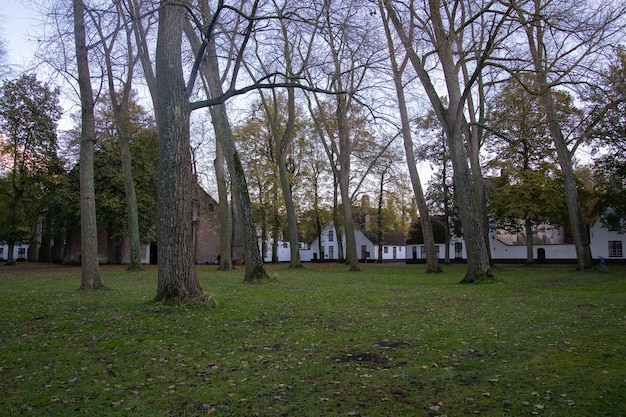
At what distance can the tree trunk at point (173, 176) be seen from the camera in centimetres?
913

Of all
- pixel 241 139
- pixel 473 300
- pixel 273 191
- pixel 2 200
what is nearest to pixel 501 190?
pixel 273 191

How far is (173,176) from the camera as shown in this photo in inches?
364

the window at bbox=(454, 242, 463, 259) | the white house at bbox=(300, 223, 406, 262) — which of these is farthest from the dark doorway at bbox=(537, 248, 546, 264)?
the white house at bbox=(300, 223, 406, 262)

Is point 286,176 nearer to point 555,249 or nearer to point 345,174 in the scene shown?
point 345,174

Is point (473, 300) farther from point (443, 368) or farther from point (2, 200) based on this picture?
point (2, 200)

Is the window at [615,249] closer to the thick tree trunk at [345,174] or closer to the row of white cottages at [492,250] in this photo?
the row of white cottages at [492,250]

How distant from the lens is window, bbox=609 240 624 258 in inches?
1600

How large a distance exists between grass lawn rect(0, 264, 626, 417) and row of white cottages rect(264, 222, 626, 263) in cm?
3390

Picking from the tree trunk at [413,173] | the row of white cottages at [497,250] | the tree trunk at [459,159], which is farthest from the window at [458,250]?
the tree trunk at [459,159]

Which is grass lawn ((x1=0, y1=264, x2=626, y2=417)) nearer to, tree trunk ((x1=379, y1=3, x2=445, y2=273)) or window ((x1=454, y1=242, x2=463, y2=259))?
tree trunk ((x1=379, y1=3, x2=445, y2=273))

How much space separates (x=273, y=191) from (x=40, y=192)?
673 inches

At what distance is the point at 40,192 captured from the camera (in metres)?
32.8

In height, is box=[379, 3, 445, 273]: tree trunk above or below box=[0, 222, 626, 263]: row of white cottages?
above

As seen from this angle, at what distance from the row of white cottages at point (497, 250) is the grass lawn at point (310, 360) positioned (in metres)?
33.9
